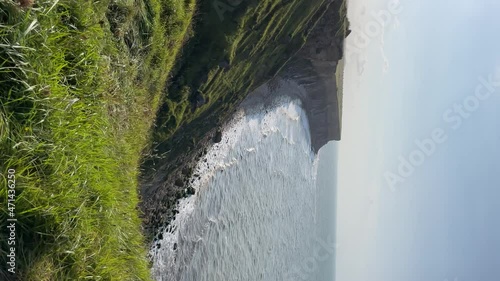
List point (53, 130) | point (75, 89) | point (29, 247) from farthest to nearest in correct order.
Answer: point (75, 89) → point (53, 130) → point (29, 247)

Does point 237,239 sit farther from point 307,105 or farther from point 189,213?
point 307,105

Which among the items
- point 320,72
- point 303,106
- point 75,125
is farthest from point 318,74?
point 75,125

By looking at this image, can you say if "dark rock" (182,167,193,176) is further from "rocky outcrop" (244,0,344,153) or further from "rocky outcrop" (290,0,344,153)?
"rocky outcrop" (290,0,344,153)

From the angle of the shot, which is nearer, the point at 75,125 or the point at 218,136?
the point at 75,125

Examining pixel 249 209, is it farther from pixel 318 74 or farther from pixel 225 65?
pixel 318 74

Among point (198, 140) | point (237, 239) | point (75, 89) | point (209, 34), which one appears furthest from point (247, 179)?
point (75, 89)

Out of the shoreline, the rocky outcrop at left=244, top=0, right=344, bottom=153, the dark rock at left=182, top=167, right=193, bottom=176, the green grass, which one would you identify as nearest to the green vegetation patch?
the shoreline

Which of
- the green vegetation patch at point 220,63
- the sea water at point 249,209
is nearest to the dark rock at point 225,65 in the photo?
the green vegetation patch at point 220,63
